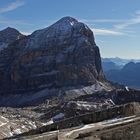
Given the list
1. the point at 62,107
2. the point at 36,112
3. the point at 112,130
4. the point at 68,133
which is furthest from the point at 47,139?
the point at 36,112

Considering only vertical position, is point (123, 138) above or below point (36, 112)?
above

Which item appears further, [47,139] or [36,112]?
[36,112]

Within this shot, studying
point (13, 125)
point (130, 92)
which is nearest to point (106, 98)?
point (130, 92)

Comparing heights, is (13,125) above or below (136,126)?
below

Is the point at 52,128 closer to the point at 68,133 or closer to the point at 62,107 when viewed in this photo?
the point at 68,133

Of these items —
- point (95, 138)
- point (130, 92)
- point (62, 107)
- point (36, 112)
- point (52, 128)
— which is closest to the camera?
point (95, 138)

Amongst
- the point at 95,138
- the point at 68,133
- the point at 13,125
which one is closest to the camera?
the point at 95,138

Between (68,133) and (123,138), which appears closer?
(123,138)

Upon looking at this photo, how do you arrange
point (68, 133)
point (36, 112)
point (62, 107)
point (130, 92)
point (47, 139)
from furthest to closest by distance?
point (130, 92) < point (36, 112) < point (62, 107) < point (68, 133) < point (47, 139)

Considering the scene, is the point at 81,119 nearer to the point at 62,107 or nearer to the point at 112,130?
the point at 112,130
